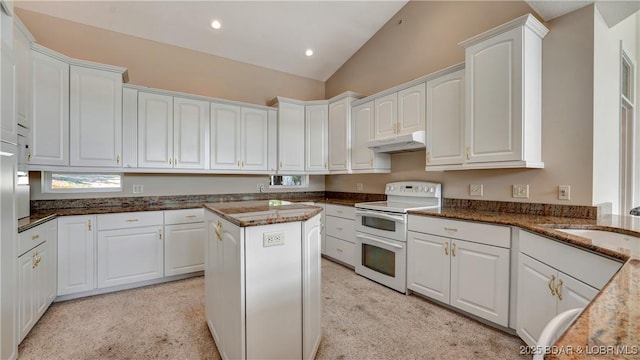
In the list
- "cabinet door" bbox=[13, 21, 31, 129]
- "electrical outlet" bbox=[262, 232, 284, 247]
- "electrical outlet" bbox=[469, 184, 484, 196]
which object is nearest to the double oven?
"electrical outlet" bbox=[469, 184, 484, 196]

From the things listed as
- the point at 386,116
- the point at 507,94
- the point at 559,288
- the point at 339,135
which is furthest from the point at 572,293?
the point at 339,135

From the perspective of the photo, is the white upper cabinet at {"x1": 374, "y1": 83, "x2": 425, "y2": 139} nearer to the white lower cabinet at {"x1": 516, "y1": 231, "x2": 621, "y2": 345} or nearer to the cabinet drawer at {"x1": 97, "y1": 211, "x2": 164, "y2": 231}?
the white lower cabinet at {"x1": 516, "y1": 231, "x2": 621, "y2": 345}

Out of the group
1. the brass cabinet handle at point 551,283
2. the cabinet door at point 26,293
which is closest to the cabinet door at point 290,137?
the cabinet door at point 26,293

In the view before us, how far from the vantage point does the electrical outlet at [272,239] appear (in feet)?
5.04

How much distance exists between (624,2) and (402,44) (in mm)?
2069

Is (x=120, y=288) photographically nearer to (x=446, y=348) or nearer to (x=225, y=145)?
(x=225, y=145)

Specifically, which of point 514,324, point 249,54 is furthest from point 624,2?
point 249,54

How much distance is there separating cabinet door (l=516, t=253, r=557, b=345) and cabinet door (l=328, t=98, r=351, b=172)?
2.51m

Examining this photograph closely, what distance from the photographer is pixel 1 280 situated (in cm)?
154

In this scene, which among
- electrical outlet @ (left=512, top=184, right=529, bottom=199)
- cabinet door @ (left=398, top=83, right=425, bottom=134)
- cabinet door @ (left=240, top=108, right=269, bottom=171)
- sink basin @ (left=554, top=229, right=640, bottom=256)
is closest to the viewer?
sink basin @ (left=554, top=229, right=640, bottom=256)

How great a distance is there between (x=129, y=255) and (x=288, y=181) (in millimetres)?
2466

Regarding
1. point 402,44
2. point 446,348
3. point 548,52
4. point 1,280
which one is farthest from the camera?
point 402,44

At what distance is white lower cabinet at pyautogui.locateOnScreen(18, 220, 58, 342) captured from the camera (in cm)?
196

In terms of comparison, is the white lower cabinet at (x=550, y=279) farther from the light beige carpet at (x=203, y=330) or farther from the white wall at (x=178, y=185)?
the white wall at (x=178, y=185)
